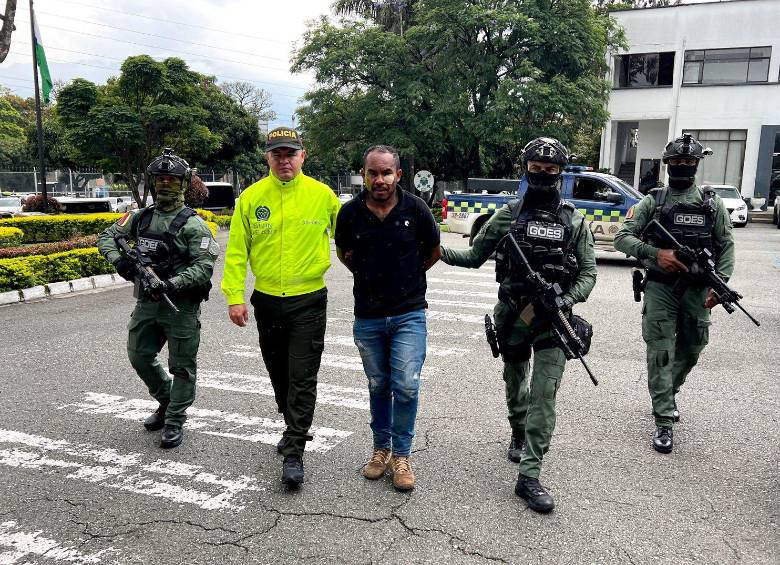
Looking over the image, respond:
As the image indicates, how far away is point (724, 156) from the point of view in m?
29.6

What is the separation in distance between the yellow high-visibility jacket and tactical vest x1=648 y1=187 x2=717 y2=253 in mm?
2193

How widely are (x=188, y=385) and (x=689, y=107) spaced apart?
3064 cm

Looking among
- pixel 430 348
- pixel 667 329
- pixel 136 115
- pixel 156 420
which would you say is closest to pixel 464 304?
pixel 430 348

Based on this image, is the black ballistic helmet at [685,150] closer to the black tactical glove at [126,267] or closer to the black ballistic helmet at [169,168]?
the black ballistic helmet at [169,168]

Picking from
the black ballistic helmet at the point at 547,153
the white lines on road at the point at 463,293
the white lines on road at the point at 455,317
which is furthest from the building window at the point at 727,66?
the black ballistic helmet at the point at 547,153

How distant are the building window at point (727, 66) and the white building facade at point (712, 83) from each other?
39 mm

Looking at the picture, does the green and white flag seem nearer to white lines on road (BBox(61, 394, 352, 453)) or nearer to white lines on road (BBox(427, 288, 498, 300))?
white lines on road (BBox(427, 288, 498, 300))

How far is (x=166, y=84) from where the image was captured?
2061 cm

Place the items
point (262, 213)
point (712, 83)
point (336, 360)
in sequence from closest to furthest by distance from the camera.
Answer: point (262, 213)
point (336, 360)
point (712, 83)

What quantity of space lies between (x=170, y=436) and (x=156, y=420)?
1.11 feet

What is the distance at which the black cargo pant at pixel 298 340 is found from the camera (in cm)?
362

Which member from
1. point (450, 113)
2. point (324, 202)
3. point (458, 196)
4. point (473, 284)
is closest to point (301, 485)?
point (324, 202)

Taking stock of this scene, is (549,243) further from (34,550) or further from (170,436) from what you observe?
(34,550)

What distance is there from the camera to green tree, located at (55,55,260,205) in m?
19.9
